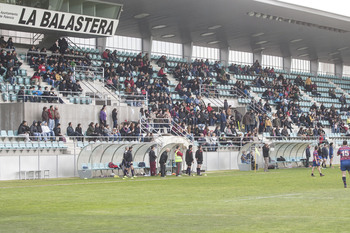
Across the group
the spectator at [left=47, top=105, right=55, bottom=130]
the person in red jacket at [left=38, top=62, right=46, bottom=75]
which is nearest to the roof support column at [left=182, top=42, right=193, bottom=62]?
the person in red jacket at [left=38, top=62, right=46, bottom=75]

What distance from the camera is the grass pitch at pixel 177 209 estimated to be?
43.2 feet

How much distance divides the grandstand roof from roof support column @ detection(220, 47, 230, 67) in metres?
0.61

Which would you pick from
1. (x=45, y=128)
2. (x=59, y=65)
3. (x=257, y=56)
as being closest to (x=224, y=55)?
(x=257, y=56)

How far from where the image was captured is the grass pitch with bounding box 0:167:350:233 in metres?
13.2

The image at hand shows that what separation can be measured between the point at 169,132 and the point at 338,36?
86.2 ft

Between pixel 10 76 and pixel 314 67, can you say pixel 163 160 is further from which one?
pixel 314 67

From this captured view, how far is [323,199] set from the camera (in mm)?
19047

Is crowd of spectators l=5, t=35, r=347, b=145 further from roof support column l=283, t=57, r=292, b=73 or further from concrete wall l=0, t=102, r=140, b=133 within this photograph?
roof support column l=283, t=57, r=292, b=73

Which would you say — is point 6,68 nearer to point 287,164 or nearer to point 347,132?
point 287,164

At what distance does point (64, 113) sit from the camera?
3909 cm

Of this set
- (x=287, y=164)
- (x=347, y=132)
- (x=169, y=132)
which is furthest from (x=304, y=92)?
(x=169, y=132)

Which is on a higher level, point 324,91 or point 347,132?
point 324,91

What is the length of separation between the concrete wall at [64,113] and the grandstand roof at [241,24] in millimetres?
8335

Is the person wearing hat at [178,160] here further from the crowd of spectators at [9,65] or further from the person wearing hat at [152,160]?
the crowd of spectators at [9,65]
